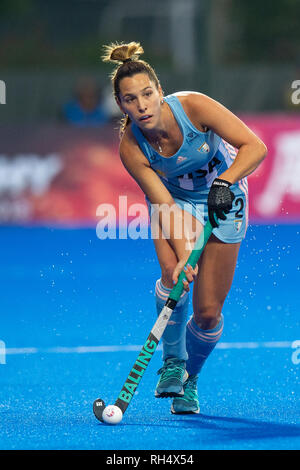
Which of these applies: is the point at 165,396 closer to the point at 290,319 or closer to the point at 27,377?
Result: the point at 27,377

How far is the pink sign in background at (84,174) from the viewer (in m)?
11.3

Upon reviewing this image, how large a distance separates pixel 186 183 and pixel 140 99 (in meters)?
0.57

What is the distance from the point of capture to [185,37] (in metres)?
15.0

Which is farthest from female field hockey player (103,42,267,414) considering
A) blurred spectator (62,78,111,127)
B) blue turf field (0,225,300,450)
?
blurred spectator (62,78,111,127)

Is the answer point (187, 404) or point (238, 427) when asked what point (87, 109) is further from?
point (238, 427)

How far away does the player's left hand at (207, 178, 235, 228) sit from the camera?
157 inches

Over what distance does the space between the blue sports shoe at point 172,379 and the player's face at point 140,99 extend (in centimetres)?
112

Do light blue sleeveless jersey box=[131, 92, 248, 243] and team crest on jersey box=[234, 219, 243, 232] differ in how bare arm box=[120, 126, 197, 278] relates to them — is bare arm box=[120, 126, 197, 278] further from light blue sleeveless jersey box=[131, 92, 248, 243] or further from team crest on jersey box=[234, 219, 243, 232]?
team crest on jersey box=[234, 219, 243, 232]

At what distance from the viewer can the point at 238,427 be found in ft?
12.6

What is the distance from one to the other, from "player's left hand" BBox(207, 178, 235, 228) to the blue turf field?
90 cm

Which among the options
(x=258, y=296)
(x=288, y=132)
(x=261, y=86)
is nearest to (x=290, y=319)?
(x=258, y=296)

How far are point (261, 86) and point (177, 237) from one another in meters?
10.5

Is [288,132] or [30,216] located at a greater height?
[288,132]

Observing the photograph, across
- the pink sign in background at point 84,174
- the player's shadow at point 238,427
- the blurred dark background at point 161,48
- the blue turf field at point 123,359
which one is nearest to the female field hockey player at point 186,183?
the player's shadow at point 238,427
